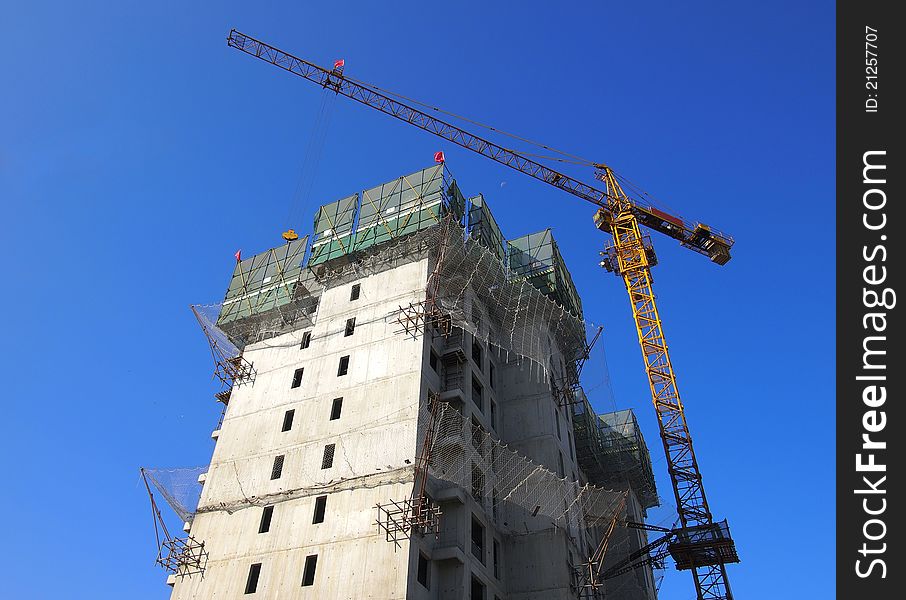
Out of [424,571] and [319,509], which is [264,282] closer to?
[319,509]

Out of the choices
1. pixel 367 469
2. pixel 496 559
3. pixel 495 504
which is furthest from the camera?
pixel 495 504

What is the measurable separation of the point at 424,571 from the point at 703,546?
2128 centimetres

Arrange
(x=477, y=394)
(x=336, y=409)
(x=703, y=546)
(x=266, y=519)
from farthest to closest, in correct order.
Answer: (x=477, y=394), (x=703, y=546), (x=336, y=409), (x=266, y=519)

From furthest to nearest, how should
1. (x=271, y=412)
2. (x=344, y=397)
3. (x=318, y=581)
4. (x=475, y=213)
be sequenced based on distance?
(x=475, y=213)
(x=271, y=412)
(x=344, y=397)
(x=318, y=581)

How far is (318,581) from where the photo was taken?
117 ft

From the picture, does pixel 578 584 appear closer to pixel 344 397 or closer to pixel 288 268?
pixel 344 397

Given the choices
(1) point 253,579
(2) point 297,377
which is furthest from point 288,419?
(1) point 253,579

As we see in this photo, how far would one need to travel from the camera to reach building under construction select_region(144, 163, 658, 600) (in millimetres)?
37312

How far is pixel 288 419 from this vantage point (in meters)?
45.4

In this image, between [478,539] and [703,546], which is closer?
[478,539]

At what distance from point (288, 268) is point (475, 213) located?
54.4 feet
